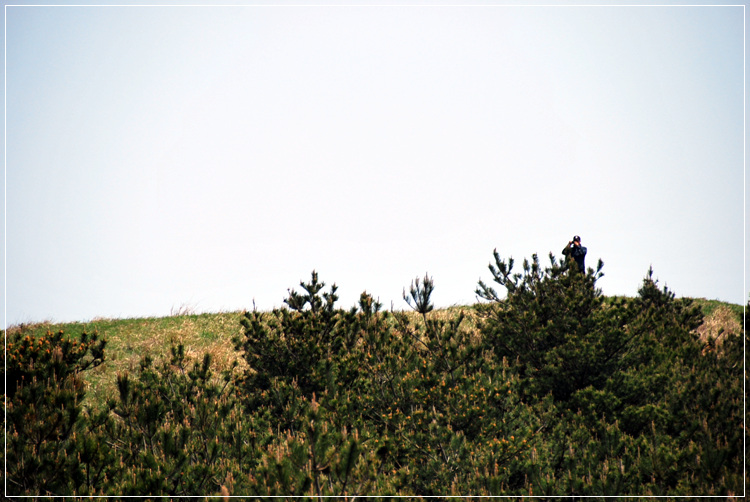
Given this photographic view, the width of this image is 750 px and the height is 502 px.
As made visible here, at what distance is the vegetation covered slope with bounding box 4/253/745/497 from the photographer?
5.30m

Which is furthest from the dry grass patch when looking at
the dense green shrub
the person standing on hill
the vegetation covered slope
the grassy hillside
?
the dense green shrub

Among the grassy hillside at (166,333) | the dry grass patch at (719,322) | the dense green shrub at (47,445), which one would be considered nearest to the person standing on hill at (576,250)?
the grassy hillside at (166,333)

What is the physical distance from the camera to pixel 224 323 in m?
16.6

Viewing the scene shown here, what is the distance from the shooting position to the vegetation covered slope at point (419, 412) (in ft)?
17.4

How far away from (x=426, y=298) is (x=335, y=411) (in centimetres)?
224

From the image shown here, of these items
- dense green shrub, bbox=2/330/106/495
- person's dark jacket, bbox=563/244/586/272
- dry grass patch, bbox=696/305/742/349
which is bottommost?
dense green shrub, bbox=2/330/106/495

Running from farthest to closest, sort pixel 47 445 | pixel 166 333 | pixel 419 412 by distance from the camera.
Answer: pixel 166 333, pixel 419 412, pixel 47 445

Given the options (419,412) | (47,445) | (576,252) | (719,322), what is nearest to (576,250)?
(576,252)

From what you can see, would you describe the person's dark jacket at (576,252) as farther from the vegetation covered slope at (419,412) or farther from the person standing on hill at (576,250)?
the vegetation covered slope at (419,412)

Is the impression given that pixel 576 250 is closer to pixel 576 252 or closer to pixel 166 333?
pixel 576 252

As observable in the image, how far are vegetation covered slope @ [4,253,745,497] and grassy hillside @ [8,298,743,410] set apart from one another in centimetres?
406

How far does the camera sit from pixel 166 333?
15.7 metres

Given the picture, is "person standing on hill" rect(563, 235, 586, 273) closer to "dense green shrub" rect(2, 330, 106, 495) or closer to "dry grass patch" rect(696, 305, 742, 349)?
"dry grass patch" rect(696, 305, 742, 349)

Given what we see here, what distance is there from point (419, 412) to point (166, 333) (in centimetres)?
1152
